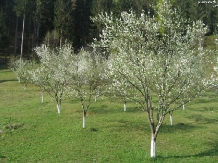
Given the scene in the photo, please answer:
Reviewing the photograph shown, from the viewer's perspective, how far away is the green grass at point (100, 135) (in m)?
19.1

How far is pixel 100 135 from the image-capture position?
23.5 m

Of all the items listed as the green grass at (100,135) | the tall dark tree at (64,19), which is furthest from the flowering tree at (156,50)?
the tall dark tree at (64,19)

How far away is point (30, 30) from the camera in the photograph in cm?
8756

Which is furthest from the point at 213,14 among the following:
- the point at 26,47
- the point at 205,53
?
the point at 205,53

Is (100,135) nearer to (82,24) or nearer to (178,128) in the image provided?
(178,128)

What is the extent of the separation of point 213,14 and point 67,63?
290 ft

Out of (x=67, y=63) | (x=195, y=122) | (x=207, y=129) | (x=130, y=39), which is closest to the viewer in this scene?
(x=130, y=39)

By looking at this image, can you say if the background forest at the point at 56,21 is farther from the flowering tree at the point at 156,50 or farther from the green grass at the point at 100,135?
the flowering tree at the point at 156,50

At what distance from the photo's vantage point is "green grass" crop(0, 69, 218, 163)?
751 inches

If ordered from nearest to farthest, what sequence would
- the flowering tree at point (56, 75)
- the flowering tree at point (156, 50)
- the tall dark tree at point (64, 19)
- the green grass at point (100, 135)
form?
the flowering tree at point (156, 50) → the green grass at point (100, 135) → the flowering tree at point (56, 75) → the tall dark tree at point (64, 19)

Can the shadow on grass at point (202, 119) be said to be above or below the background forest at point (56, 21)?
below

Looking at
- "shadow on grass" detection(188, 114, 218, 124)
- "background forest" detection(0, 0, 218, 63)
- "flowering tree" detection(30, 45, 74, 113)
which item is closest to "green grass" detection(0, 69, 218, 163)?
"shadow on grass" detection(188, 114, 218, 124)

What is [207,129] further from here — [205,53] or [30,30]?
[30,30]

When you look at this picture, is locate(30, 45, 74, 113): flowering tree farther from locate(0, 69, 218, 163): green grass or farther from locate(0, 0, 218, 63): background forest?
locate(0, 0, 218, 63): background forest
